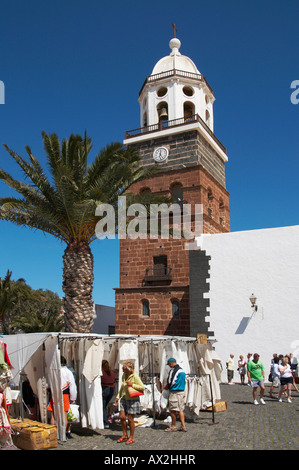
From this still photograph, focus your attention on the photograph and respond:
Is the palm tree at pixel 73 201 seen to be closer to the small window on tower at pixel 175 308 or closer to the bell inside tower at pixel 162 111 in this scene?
the small window on tower at pixel 175 308

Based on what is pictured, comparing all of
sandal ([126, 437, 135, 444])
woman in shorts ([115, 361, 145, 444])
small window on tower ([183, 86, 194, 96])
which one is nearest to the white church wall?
woman in shorts ([115, 361, 145, 444])

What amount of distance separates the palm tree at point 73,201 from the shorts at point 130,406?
5756 mm

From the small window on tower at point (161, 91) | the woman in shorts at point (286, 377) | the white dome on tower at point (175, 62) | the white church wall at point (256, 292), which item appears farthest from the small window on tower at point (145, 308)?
the white dome on tower at point (175, 62)

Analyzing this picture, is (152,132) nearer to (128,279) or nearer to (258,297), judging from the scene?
(128,279)

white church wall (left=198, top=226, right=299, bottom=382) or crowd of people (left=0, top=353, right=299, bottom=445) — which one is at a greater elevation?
white church wall (left=198, top=226, right=299, bottom=382)

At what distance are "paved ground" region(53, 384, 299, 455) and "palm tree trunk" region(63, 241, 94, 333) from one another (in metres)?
4.40

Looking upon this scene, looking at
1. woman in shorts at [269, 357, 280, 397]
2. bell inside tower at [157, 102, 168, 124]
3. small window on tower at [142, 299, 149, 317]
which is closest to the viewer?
woman in shorts at [269, 357, 280, 397]

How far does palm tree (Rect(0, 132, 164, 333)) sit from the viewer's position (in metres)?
13.7

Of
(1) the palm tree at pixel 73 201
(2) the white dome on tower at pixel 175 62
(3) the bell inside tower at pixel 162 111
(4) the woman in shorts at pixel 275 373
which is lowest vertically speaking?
(4) the woman in shorts at pixel 275 373

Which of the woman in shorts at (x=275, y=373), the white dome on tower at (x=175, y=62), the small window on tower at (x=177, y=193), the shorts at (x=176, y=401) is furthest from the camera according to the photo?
the white dome on tower at (x=175, y=62)

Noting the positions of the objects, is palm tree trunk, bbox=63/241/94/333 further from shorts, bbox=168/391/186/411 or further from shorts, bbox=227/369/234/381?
shorts, bbox=227/369/234/381

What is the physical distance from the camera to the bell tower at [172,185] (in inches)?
882

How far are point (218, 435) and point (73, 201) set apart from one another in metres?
8.01
